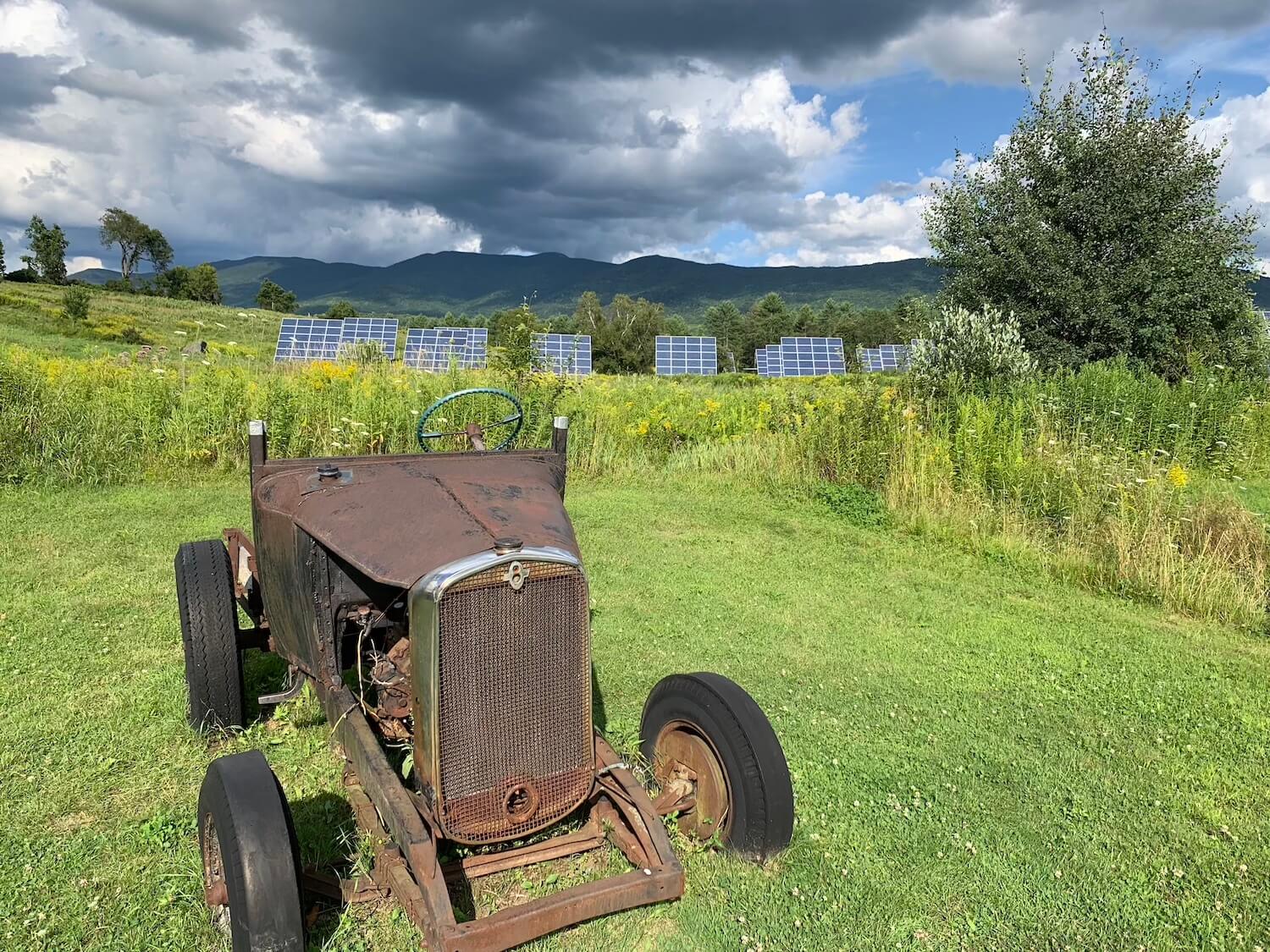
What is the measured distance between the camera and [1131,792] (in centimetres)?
354

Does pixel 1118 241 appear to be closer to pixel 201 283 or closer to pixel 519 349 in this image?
pixel 519 349

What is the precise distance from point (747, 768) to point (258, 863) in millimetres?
1491

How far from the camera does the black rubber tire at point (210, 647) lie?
361cm

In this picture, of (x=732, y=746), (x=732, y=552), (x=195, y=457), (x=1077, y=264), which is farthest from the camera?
(x=1077, y=264)

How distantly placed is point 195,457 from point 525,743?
826cm

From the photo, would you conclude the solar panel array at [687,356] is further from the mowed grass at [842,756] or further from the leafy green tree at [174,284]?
the leafy green tree at [174,284]

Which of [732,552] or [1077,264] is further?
[1077,264]

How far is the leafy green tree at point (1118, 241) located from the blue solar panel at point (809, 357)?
1784cm

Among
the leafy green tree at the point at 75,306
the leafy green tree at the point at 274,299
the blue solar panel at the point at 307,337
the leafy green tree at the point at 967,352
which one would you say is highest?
the leafy green tree at the point at 274,299

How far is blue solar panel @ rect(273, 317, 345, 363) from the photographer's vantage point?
24938mm

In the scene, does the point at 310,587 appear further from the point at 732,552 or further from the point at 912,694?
the point at 732,552

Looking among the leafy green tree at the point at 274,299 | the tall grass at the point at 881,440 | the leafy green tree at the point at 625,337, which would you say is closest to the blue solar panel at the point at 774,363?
the leafy green tree at the point at 625,337

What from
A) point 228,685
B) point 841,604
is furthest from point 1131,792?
point 228,685

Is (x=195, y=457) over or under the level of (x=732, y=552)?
over
